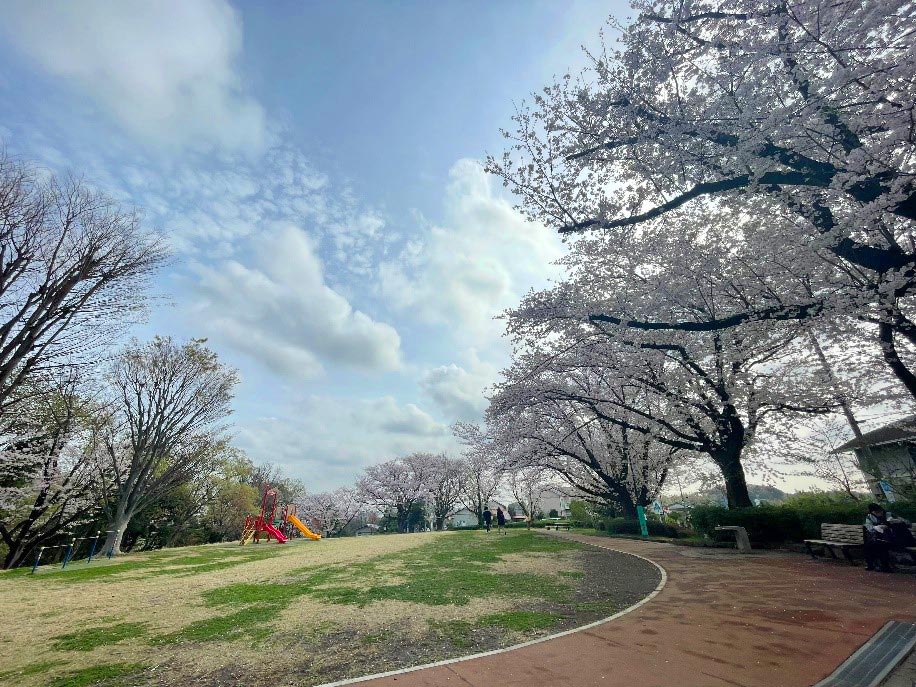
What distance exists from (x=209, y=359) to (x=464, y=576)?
20149 mm

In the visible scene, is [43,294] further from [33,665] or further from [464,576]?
[464,576]

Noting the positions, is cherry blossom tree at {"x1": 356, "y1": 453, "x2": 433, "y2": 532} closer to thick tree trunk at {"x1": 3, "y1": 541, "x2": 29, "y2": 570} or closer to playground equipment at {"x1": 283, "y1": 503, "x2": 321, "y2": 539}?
playground equipment at {"x1": 283, "y1": 503, "x2": 321, "y2": 539}

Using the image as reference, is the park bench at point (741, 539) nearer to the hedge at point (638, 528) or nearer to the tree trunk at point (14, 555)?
the hedge at point (638, 528)

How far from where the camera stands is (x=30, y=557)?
21.5 m

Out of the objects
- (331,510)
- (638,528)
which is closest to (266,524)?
(638,528)

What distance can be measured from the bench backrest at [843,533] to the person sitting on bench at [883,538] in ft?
1.37

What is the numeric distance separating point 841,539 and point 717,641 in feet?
29.0

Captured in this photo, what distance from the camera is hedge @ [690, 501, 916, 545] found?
11.6 meters

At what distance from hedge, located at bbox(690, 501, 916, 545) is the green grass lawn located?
7.05 meters

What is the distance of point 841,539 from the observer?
10.5 meters

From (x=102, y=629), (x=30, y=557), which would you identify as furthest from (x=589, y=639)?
(x=30, y=557)

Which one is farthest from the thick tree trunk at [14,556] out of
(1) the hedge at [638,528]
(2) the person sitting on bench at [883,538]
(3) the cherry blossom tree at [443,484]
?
(3) the cherry blossom tree at [443,484]

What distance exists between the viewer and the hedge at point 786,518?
1161 cm

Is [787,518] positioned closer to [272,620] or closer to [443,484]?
[272,620]
